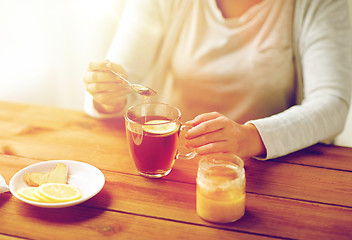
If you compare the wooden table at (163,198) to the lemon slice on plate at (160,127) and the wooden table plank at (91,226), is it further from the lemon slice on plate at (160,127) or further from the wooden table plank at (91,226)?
the lemon slice on plate at (160,127)

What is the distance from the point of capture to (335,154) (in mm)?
1062

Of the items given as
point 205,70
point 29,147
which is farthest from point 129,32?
point 29,147

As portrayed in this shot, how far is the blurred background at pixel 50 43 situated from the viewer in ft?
6.36

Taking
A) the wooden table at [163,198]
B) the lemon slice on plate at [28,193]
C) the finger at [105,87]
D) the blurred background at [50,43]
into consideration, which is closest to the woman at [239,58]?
the finger at [105,87]

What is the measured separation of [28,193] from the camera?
78cm

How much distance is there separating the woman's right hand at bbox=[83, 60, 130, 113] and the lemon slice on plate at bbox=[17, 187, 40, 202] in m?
0.38

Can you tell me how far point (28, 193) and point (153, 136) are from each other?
29 cm

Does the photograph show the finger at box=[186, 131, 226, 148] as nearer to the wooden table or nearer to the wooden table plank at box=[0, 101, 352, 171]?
the wooden table

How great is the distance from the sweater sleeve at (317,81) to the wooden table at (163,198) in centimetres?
6

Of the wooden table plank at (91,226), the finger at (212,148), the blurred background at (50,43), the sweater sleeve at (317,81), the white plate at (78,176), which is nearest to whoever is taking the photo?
the wooden table plank at (91,226)

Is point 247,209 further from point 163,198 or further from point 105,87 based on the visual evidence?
point 105,87

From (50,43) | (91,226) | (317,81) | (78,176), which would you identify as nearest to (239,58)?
(317,81)

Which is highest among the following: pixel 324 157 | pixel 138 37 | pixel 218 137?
pixel 138 37

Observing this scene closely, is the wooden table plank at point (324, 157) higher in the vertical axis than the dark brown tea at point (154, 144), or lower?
lower
